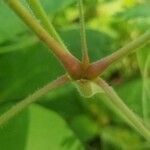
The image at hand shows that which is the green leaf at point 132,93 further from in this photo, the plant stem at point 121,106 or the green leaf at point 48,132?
the plant stem at point 121,106

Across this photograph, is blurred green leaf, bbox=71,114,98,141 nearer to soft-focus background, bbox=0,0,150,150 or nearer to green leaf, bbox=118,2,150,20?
soft-focus background, bbox=0,0,150,150

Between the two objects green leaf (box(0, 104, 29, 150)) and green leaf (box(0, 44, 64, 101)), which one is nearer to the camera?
green leaf (box(0, 104, 29, 150))

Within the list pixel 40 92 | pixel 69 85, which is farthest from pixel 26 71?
pixel 40 92

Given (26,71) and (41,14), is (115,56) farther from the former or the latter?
(26,71)

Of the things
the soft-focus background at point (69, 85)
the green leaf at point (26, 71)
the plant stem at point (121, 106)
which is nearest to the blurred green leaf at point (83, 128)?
the soft-focus background at point (69, 85)

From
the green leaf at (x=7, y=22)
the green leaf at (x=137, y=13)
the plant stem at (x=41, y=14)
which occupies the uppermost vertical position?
the plant stem at (x=41, y=14)

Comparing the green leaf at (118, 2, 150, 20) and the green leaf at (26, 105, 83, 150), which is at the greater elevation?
the green leaf at (118, 2, 150, 20)

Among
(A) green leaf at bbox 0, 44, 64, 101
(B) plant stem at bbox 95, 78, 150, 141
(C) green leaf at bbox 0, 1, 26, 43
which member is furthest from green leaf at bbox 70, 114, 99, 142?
(B) plant stem at bbox 95, 78, 150, 141

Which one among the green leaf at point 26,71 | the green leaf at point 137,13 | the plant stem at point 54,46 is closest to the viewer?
the plant stem at point 54,46
